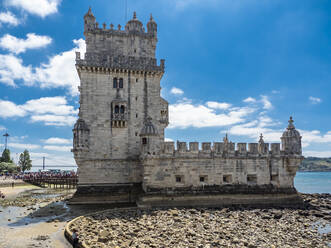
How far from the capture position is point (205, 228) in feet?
53.8

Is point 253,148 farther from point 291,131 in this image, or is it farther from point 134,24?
point 134,24

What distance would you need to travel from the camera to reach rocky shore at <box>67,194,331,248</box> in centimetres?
1402

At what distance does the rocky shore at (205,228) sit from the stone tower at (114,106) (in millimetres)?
5171

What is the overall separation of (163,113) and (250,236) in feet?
59.6

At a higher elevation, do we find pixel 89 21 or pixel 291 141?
pixel 89 21

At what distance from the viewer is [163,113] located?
3059 centimetres

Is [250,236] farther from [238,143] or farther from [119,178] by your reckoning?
[119,178]

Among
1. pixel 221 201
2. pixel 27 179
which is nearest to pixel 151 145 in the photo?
pixel 221 201

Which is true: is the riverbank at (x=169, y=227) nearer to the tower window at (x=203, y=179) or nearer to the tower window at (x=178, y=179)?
the tower window at (x=203, y=179)

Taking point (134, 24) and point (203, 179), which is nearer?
point (203, 179)

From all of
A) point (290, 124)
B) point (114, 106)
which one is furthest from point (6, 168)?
point (290, 124)

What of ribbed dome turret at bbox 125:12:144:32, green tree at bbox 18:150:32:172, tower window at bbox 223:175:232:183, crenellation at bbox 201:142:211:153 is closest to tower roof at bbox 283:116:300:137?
tower window at bbox 223:175:232:183

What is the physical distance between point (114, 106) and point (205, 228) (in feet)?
46.6

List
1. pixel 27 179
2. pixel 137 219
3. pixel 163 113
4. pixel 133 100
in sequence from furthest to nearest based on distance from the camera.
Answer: pixel 27 179 < pixel 163 113 < pixel 133 100 < pixel 137 219
